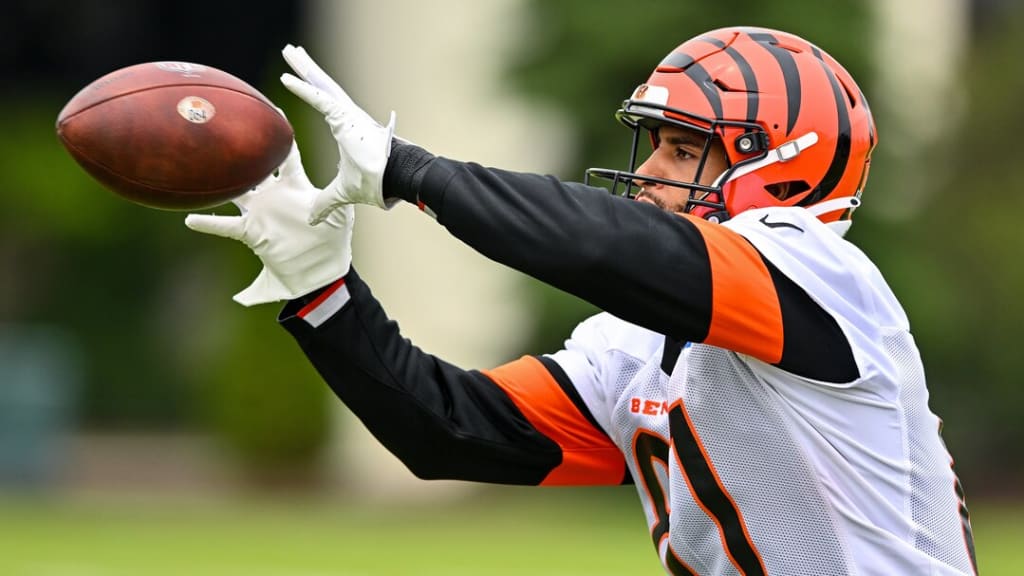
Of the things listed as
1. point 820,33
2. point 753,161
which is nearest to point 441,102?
point 820,33

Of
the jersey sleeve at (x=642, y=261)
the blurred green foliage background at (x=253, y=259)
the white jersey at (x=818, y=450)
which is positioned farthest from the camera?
the blurred green foliage background at (x=253, y=259)

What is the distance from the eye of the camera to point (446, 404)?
356 cm

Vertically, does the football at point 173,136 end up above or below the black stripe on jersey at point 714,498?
above

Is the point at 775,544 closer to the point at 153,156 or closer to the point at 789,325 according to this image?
the point at 789,325

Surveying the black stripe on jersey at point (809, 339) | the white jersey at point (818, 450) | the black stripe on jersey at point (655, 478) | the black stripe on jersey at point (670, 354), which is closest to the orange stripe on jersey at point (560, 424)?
the black stripe on jersey at point (655, 478)

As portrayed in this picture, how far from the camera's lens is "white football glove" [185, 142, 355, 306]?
3326 mm

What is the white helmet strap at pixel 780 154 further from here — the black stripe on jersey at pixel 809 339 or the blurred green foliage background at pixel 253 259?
the blurred green foliage background at pixel 253 259

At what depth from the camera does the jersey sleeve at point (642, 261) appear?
2.76 metres

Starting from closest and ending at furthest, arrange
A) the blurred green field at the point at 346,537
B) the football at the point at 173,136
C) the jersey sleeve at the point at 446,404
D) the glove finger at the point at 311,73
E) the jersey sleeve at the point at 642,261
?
the jersey sleeve at the point at 642,261, the glove finger at the point at 311,73, the football at the point at 173,136, the jersey sleeve at the point at 446,404, the blurred green field at the point at 346,537

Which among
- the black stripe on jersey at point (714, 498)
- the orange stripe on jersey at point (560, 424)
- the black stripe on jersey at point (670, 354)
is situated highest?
the black stripe on jersey at point (670, 354)

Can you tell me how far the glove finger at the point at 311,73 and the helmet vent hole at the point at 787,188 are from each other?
907 millimetres

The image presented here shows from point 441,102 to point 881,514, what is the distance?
10622 mm

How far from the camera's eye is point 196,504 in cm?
1222

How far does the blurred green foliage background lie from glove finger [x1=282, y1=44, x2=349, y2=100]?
7.93 meters
